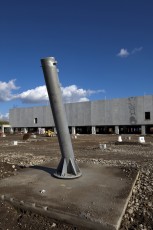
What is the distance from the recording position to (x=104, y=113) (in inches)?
2441

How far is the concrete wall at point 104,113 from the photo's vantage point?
56.4 meters

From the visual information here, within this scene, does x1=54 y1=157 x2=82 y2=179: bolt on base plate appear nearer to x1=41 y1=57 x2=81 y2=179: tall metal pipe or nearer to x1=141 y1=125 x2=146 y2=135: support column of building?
x1=41 y1=57 x2=81 y2=179: tall metal pipe

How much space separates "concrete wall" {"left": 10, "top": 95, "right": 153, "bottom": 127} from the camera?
56438mm

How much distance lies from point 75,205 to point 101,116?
56854mm

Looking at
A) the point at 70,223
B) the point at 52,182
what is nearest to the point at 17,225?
the point at 70,223

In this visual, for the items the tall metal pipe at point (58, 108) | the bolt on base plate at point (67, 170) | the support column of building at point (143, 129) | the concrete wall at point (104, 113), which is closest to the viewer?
the bolt on base plate at point (67, 170)

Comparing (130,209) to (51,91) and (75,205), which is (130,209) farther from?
(51,91)

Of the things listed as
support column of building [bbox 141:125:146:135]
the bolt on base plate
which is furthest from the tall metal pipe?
support column of building [bbox 141:125:146:135]

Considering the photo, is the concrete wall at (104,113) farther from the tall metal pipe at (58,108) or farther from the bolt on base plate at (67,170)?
the bolt on base plate at (67,170)

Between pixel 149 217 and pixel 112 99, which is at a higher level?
pixel 112 99

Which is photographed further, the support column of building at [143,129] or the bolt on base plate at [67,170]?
the support column of building at [143,129]

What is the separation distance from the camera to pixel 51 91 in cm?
854

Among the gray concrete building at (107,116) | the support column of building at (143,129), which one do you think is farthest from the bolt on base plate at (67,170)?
the support column of building at (143,129)

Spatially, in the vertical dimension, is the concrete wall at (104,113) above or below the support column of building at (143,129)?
above
